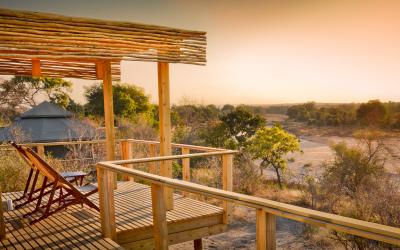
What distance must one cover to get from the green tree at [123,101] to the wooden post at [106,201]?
19401mm

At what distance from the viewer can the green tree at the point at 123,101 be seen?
78.6 feet

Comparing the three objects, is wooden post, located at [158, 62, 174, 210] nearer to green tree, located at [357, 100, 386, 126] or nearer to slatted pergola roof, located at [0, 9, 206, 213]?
slatted pergola roof, located at [0, 9, 206, 213]

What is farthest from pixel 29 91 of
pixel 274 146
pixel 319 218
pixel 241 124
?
pixel 319 218

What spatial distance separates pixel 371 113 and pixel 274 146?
1216 cm

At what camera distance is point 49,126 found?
18.3 m

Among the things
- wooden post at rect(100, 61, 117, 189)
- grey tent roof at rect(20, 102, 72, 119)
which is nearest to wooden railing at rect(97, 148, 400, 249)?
A: wooden post at rect(100, 61, 117, 189)

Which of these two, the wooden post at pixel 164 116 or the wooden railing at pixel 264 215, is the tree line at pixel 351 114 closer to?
the wooden post at pixel 164 116

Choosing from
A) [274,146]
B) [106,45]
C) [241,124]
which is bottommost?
[274,146]

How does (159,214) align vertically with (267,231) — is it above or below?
below

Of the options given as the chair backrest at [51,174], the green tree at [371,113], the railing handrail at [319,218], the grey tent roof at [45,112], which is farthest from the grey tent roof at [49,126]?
the green tree at [371,113]

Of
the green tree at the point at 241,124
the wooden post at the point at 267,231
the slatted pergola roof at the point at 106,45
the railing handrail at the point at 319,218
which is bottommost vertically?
the green tree at the point at 241,124

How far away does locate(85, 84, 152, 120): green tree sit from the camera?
24.0 m

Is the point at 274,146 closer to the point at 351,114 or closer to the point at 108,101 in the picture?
the point at 108,101

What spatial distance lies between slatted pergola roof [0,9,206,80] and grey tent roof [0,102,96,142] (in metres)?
12.3
